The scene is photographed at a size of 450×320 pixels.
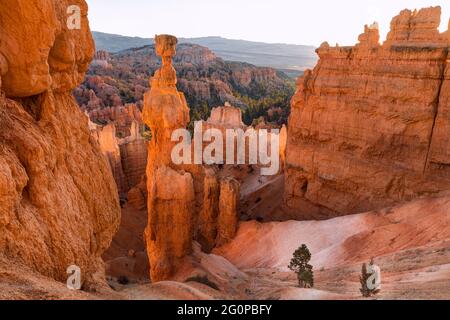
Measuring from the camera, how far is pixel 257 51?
161625 millimetres

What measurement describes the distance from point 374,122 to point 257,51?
15310 cm

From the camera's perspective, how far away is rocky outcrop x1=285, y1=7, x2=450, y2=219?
562 inches

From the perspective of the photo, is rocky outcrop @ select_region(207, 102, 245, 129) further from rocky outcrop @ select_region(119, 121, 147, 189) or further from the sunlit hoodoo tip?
the sunlit hoodoo tip

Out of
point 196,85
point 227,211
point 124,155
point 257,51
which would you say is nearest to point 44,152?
point 227,211

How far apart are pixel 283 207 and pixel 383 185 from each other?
20.7ft

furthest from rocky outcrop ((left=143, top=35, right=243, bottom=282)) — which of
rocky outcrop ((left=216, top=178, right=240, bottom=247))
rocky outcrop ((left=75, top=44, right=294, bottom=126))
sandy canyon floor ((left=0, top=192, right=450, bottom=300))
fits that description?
rocky outcrop ((left=75, top=44, right=294, bottom=126))

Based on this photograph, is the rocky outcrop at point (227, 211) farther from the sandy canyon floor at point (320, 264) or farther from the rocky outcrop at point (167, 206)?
the rocky outcrop at point (167, 206)

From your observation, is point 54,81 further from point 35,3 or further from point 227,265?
point 227,265

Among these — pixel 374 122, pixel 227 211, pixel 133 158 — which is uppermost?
pixel 374 122

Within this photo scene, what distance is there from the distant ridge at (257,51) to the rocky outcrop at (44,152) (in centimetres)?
10422

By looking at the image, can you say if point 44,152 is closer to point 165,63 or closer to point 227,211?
point 165,63

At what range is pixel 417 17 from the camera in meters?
14.8

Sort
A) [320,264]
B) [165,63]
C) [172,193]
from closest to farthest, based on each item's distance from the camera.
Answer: [320,264]
[172,193]
[165,63]
